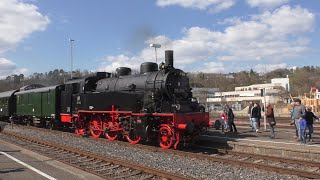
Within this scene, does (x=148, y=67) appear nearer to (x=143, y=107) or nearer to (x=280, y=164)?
(x=143, y=107)

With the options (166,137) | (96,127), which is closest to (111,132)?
(96,127)

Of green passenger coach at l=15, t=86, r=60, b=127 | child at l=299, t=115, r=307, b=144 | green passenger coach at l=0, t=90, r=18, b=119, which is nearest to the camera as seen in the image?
child at l=299, t=115, r=307, b=144

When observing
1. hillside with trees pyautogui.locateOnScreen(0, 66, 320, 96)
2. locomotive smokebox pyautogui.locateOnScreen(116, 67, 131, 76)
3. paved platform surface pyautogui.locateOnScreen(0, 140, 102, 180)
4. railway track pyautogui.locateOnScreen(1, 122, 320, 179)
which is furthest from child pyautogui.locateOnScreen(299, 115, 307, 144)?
hillside with trees pyautogui.locateOnScreen(0, 66, 320, 96)

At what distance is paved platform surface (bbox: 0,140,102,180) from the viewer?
30.2ft

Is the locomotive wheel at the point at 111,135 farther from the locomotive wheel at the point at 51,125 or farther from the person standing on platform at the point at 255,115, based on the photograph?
the locomotive wheel at the point at 51,125

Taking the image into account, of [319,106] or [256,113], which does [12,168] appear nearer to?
[256,113]

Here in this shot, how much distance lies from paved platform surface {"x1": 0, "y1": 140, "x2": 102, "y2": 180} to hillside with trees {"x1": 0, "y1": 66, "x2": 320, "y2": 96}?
59.7 meters

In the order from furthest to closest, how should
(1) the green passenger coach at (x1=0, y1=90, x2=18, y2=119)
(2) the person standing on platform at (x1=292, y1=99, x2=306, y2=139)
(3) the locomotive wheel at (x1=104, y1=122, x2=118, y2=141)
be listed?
(1) the green passenger coach at (x1=0, y1=90, x2=18, y2=119)
(3) the locomotive wheel at (x1=104, y1=122, x2=118, y2=141)
(2) the person standing on platform at (x1=292, y1=99, x2=306, y2=139)

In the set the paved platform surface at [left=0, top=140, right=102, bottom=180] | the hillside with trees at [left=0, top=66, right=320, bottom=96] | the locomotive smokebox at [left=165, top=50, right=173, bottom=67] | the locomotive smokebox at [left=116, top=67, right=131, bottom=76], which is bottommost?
the paved platform surface at [left=0, top=140, right=102, bottom=180]

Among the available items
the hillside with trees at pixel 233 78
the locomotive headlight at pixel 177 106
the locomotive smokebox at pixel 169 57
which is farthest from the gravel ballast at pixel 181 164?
the hillside with trees at pixel 233 78

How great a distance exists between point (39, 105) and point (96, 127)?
9.36 metres

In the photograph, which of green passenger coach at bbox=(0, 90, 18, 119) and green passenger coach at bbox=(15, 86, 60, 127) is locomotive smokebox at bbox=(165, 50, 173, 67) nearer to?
green passenger coach at bbox=(15, 86, 60, 127)

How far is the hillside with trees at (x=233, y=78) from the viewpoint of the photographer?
89.1m

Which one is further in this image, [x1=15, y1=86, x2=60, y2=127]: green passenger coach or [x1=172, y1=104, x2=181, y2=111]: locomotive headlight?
[x1=15, y1=86, x2=60, y2=127]: green passenger coach
